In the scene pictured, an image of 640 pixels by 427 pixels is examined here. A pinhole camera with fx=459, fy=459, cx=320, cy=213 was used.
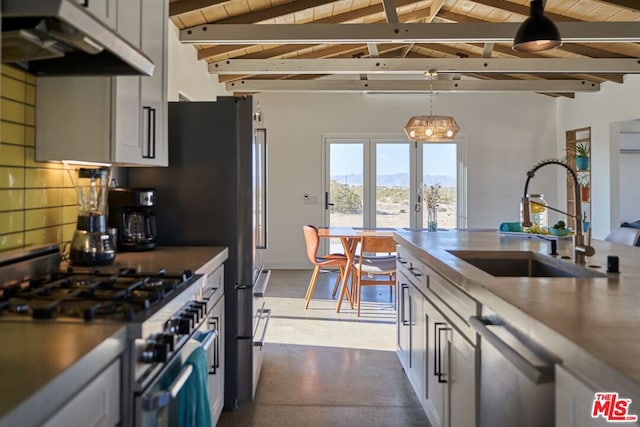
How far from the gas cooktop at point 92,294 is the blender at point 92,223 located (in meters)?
0.15

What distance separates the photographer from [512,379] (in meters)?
1.25

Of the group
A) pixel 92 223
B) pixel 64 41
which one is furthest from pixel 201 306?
pixel 64 41

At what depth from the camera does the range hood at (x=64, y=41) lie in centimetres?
108

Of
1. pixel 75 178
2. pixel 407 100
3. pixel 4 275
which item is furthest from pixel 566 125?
pixel 4 275

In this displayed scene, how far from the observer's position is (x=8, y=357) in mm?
898

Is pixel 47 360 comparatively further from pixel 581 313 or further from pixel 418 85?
pixel 418 85

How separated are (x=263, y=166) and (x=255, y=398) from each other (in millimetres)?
1510

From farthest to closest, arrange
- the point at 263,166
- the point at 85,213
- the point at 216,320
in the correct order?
the point at 263,166, the point at 216,320, the point at 85,213

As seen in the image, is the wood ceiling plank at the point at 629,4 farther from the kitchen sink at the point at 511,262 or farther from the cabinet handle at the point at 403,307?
the cabinet handle at the point at 403,307

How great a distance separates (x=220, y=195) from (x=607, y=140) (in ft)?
18.6

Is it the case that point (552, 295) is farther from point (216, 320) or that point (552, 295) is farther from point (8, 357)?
point (216, 320)

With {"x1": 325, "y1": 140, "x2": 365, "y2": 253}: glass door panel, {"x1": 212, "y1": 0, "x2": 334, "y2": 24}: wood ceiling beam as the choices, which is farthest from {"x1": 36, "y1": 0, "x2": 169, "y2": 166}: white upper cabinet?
{"x1": 325, "y1": 140, "x2": 365, "y2": 253}: glass door panel

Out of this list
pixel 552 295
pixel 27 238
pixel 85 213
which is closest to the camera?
pixel 552 295

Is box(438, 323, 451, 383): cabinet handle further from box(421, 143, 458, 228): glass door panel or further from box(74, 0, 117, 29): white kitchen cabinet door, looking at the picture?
box(421, 143, 458, 228): glass door panel
